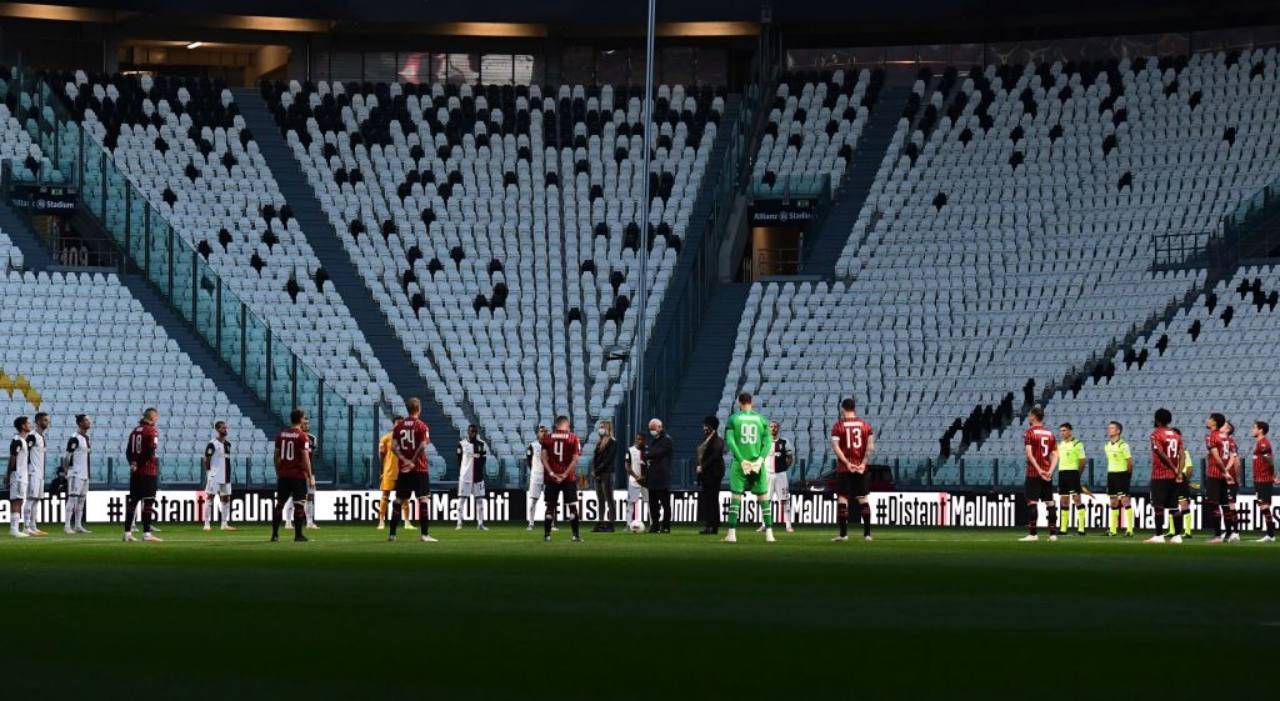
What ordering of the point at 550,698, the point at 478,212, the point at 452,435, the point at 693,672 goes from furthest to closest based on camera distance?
1. the point at 478,212
2. the point at 452,435
3. the point at 693,672
4. the point at 550,698

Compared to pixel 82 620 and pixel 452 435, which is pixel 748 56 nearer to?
pixel 452 435

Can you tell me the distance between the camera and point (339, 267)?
5488cm

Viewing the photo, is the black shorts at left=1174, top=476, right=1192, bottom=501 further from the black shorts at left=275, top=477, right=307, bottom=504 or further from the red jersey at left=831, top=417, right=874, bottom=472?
the black shorts at left=275, top=477, right=307, bottom=504

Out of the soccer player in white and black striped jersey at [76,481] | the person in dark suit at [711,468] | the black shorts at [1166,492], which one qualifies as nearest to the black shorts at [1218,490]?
the black shorts at [1166,492]

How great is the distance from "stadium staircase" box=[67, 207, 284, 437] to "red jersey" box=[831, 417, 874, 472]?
1996 cm

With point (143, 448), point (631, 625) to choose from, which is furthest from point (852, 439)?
point (631, 625)

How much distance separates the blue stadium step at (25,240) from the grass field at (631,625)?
27.8m

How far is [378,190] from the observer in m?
57.5

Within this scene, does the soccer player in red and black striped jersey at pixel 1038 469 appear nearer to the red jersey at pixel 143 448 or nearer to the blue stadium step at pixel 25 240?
A: the red jersey at pixel 143 448

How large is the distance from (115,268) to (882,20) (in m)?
22.4

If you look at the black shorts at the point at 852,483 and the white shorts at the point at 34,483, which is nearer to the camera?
the black shorts at the point at 852,483

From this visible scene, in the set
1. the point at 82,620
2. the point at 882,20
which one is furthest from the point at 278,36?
the point at 82,620

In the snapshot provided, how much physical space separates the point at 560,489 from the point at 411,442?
2612mm

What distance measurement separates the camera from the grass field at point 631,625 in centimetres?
1013
